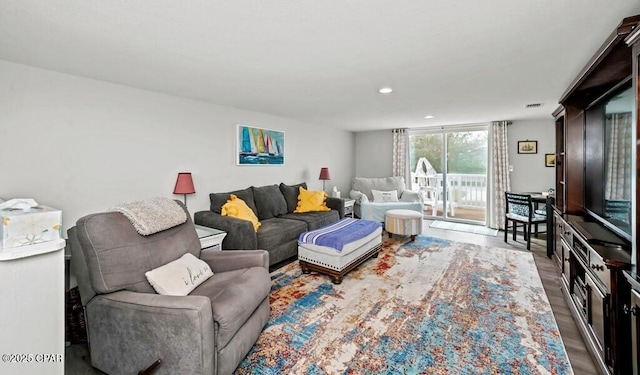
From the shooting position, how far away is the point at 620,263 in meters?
1.44

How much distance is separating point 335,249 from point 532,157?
469 cm

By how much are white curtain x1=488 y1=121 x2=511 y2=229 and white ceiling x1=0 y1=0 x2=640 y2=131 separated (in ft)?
7.32

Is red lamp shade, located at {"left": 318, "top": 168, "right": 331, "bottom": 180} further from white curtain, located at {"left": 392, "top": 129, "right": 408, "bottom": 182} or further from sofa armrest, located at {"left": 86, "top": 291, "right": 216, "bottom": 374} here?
sofa armrest, located at {"left": 86, "top": 291, "right": 216, "bottom": 374}

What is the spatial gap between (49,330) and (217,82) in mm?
2266

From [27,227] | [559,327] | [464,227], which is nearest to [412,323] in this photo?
[559,327]

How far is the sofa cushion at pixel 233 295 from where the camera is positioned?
5.19ft

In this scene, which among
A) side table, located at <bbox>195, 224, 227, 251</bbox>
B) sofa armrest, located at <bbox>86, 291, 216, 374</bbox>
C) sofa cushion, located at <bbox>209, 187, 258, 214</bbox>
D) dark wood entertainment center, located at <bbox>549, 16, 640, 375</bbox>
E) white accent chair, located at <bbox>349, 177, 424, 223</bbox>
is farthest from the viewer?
white accent chair, located at <bbox>349, 177, 424, 223</bbox>

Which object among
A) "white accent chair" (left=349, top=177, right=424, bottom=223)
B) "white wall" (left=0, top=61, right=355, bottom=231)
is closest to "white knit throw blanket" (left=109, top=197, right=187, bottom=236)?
"white wall" (left=0, top=61, right=355, bottom=231)

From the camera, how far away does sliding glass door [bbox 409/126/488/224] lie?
5754 millimetres

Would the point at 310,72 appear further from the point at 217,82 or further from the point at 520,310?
the point at 520,310

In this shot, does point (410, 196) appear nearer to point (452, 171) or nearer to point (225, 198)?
point (452, 171)

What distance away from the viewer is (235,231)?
3.15 m

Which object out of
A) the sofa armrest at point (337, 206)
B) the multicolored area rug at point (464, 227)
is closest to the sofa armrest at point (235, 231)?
the sofa armrest at point (337, 206)

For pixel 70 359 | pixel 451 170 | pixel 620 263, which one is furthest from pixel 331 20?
pixel 451 170
